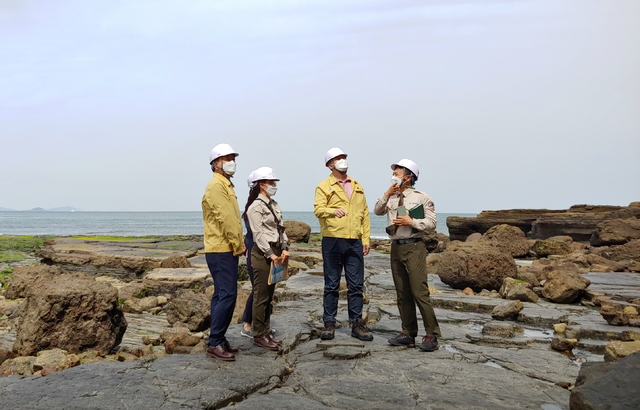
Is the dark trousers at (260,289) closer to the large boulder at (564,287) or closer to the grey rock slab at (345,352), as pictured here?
the grey rock slab at (345,352)

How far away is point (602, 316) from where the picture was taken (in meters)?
7.11

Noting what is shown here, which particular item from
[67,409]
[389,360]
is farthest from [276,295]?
[67,409]

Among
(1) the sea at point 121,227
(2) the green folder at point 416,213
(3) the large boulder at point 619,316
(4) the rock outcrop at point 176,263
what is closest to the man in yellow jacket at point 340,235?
(2) the green folder at point 416,213

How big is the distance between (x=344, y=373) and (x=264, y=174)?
2227mm

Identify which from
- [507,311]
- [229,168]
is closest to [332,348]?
[229,168]

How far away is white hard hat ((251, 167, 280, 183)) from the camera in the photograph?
18.2 ft

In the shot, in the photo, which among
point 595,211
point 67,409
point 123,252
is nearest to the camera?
point 67,409

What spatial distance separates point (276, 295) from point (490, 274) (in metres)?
3.99

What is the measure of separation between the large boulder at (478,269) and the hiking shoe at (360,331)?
4317 mm

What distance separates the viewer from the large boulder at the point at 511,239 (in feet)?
54.4

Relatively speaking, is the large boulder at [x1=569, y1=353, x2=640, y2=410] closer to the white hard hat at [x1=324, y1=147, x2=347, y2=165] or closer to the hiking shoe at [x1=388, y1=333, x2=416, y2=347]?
the hiking shoe at [x1=388, y1=333, x2=416, y2=347]

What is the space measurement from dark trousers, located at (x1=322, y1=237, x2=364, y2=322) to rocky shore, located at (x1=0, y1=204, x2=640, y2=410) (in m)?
0.39

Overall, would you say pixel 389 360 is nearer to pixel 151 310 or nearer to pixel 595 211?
pixel 151 310

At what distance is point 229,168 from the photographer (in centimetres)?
513
